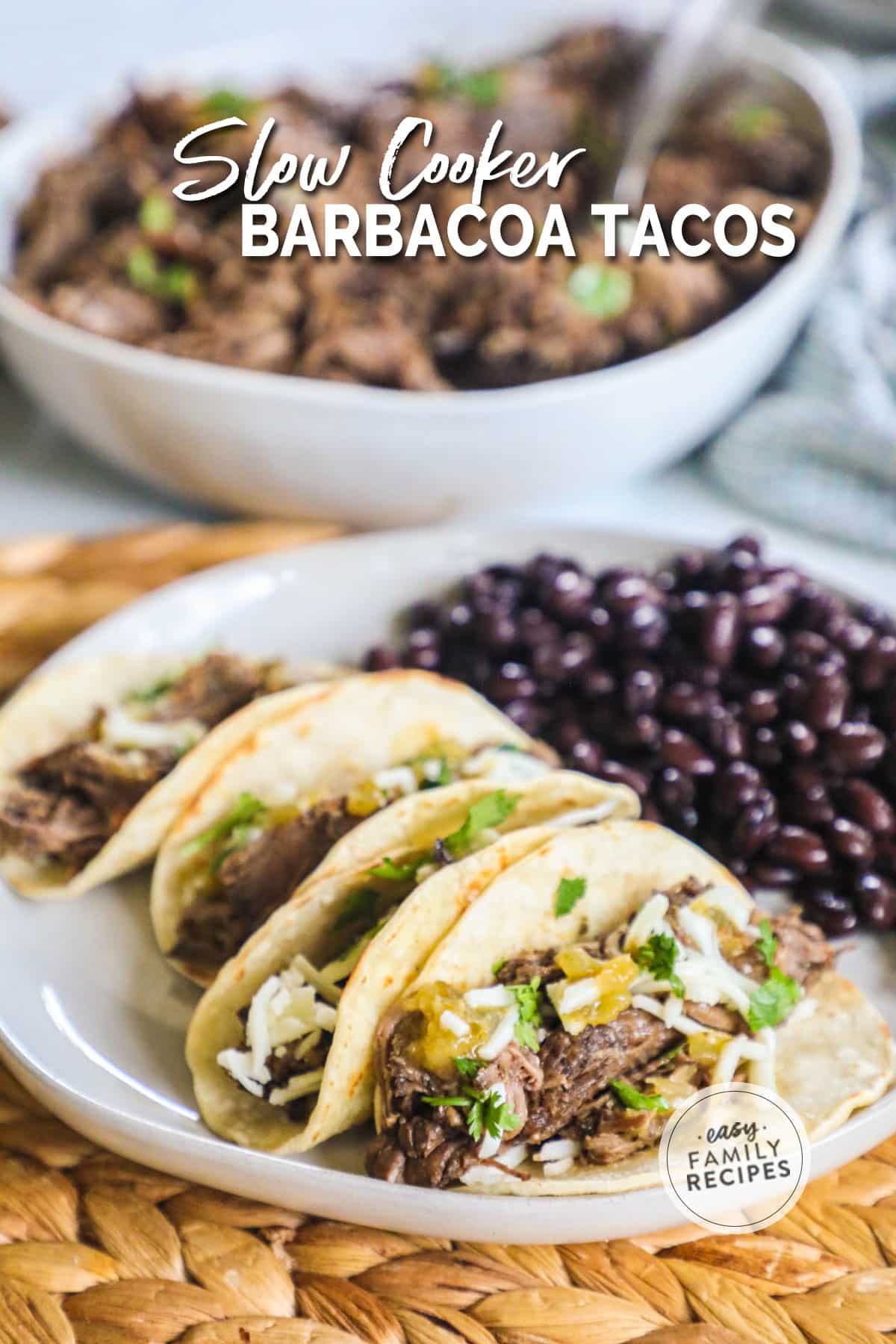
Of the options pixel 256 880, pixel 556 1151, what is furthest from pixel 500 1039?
pixel 256 880

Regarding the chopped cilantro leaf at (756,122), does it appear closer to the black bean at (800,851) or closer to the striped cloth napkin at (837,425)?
the striped cloth napkin at (837,425)

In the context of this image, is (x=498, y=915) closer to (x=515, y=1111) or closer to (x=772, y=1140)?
(x=515, y=1111)

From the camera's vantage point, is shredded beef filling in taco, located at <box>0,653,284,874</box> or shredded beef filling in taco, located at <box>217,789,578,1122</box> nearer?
shredded beef filling in taco, located at <box>217,789,578,1122</box>

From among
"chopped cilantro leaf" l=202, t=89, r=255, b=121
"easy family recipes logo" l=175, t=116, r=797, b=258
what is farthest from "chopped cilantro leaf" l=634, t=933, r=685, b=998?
"chopped cilantro leaf" l=202, t=89, r=255, b=121

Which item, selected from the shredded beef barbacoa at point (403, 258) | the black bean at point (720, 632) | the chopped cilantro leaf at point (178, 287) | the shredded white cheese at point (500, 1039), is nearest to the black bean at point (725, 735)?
the black bean at point (720, 632)

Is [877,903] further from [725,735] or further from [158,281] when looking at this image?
[158,281]

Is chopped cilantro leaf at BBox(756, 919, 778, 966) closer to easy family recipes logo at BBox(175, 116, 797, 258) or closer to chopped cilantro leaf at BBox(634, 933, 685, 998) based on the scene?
chopped cilantro leaf at BBox(634, 933, 685, 998)
